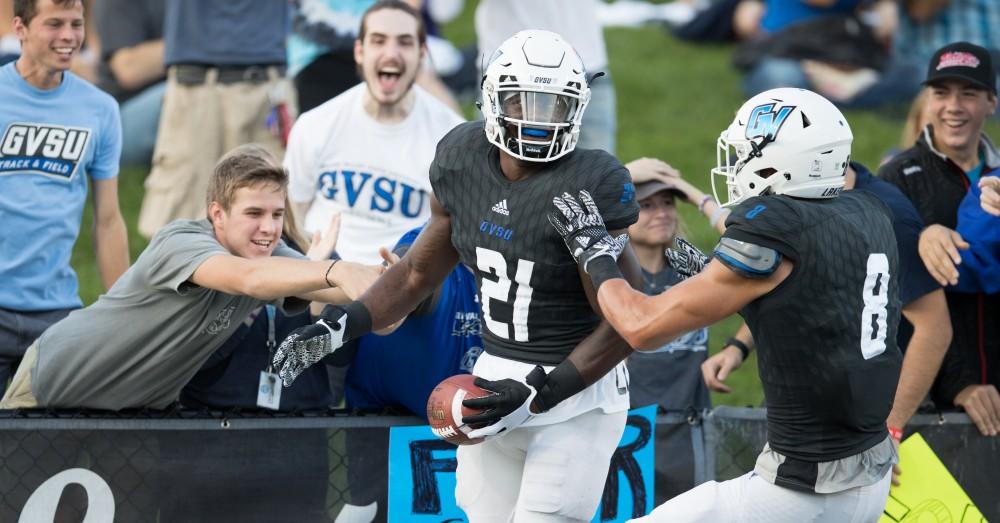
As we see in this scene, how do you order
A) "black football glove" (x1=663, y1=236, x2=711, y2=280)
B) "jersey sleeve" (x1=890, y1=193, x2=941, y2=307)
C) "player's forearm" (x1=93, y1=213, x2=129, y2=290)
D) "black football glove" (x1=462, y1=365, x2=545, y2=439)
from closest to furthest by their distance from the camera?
"black football glove" (x1=462, y1=365, x2=545, y2=439), "black football glove" (x1=663, y1=236, x2=711, y2=280), "jersey sleeve" (x1=890, y1=193, x2=941, y2=307), "player's forearm" (x1=93, y1=213, x2=129, y2=290)

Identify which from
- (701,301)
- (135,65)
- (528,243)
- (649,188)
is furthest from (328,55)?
(701,301)

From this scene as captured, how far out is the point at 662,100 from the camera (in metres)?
13.5

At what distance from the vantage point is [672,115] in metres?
13.1

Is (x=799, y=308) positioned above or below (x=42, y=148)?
below

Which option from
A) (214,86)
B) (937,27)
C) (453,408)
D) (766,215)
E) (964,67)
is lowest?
(453,408)

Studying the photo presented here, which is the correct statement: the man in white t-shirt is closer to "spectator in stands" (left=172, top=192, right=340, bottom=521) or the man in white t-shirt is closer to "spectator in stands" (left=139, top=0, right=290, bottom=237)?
"spectator in stands" (left=172, top=192, right=340, bottom=521)

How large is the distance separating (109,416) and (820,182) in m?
2.70

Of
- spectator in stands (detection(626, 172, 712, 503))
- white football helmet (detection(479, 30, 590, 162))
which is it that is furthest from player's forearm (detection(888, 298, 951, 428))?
white football helmet (detection(479, 30, 590, 162))

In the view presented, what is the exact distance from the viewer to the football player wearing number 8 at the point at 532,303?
4.53 metres

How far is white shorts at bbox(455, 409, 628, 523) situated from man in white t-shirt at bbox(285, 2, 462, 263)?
2334 mm

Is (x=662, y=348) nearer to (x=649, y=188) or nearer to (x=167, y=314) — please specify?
(x=649, y=188)

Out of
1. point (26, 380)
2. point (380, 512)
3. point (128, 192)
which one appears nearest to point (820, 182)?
point (380, 512)

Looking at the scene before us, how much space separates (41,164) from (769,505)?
339 cm

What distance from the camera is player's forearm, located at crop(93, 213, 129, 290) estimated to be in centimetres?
642
